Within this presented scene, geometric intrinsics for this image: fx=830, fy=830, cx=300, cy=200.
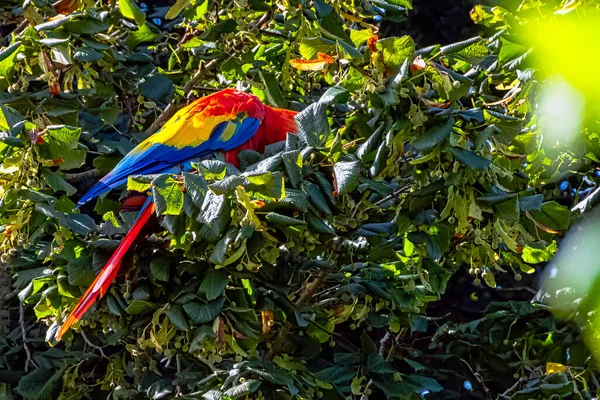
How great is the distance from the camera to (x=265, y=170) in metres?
1.67

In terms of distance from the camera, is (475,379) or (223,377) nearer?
(223,377)

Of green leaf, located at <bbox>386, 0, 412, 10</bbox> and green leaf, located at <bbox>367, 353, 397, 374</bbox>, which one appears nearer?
green leaf, located at <bbox>386, 0, 412, 10</bbox>

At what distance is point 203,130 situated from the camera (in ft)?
8.57

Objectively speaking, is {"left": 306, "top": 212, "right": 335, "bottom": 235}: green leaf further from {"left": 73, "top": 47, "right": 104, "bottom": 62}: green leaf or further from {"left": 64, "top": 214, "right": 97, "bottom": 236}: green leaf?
{"left": 73, "top": 47, "right": 104, "bottom": 62}: green leaf

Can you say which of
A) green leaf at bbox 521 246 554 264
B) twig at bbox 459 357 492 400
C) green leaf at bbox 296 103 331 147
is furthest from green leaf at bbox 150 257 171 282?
twig at bbox 459 357 492 400

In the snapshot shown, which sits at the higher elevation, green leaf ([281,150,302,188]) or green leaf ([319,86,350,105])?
green leaf ([319,86,350,105])

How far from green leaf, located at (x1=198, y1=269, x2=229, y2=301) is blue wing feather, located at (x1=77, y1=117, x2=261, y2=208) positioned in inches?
23.6

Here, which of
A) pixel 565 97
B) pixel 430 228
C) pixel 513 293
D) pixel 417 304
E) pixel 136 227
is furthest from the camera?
pixel 513 293

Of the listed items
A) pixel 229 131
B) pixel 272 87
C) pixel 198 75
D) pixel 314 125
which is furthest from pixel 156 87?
pixel 314 125

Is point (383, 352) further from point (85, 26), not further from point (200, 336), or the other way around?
point (85, 26)

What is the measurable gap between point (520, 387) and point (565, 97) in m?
1.07

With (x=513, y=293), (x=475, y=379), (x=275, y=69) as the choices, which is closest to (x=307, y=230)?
(x=275, y=69)

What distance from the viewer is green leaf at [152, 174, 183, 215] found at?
161cm

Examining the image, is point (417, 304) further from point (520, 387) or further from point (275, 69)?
point (275, 69)
